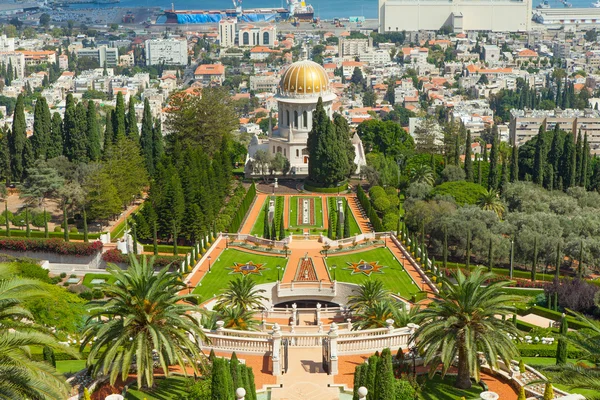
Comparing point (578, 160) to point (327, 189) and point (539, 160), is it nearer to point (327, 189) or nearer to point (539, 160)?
point (539, 160)

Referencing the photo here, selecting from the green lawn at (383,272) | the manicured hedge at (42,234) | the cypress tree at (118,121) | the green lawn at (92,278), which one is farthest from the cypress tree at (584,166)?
the green lawn at (92,278)

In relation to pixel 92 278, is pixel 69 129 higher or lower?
higher

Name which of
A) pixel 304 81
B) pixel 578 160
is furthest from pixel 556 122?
pixel 578 160

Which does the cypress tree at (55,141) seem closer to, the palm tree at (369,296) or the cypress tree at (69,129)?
the cypress tree at (69,129)

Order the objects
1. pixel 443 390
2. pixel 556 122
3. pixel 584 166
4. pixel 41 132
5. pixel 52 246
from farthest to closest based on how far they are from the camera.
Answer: pixel 556 122 → pixel 41 132 → pixel 584 166 → pixel 52 246 → pixel 443 390

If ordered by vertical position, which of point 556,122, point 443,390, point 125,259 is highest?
point 443,390

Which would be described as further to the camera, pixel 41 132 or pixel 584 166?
pixel 41 132
